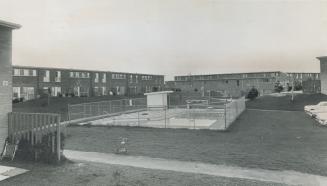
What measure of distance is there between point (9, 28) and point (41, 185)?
590 cm

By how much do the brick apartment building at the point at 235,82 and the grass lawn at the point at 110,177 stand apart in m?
65.3

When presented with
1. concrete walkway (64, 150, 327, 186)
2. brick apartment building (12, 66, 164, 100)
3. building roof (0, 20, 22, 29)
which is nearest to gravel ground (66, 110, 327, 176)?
concrete walkway (64, 150, 327, 186)

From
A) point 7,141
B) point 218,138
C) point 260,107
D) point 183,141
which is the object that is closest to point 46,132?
point 7,141

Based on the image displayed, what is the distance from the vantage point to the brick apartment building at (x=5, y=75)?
998 cm

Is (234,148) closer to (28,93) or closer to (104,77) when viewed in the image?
(28,93)

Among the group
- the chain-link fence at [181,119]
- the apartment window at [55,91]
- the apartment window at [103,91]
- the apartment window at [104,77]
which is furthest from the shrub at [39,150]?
the apartment window at [104,77]

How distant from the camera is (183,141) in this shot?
1419cm

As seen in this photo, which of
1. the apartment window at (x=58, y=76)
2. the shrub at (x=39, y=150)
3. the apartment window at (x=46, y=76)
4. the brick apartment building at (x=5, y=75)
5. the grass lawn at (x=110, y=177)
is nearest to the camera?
the grass lawn at (x=110, y=177)

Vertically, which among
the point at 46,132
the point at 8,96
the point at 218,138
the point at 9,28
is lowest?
the point at 218,138

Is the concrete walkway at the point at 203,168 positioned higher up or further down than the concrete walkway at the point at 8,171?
further down

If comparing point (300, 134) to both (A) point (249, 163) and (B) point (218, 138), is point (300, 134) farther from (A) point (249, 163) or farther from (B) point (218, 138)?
(A) point (249, 163)

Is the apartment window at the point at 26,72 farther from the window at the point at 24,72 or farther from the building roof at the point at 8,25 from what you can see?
the building roof at the point at 8,25

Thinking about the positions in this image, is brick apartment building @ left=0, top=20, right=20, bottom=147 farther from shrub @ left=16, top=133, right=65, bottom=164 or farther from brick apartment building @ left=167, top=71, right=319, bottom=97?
brick apartment building @ left=167, top=71, right=319, bottom=97

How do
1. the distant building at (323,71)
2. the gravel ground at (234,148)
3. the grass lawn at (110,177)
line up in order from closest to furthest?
the grass lawn at (110,177) < the gravel ground at (234,148) < the distant building at (323,71)
